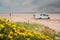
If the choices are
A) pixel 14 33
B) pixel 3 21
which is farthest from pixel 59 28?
pixel 14 33

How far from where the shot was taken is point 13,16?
6.31 m

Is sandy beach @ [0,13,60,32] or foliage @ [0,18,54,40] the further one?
sandy beach @ [0,13,60,32]

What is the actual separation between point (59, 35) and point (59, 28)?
85 cm

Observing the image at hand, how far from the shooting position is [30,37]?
306cm

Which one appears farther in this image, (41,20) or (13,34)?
(41,20)

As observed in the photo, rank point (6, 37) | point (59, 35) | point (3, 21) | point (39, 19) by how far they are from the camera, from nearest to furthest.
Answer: point (6, 37) < point (3, 21) < point (59, 35) < point (39, 19)

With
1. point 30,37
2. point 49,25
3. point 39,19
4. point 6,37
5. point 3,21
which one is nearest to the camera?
point 6,37

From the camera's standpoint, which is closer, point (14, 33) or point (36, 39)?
point (14, 33)

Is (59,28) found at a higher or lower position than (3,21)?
lower

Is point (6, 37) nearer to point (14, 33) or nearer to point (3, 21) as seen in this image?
point (14, 33)

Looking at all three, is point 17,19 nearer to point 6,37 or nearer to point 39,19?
point 39,19

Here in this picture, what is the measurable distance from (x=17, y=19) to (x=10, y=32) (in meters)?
3.37

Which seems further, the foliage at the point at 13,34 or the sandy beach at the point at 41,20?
the sandy beach at the point at 41,20

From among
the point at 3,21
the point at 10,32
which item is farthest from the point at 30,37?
the point at 3,21
